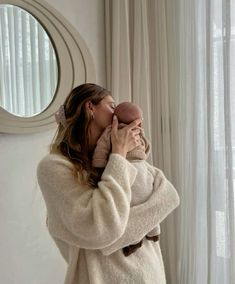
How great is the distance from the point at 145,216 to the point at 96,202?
15cm

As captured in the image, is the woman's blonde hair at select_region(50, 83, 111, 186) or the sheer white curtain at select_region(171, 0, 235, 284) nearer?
the woman's blonde hair at select_region(50, 83, 111, 186)

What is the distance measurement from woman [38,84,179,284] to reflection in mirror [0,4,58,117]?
44cm

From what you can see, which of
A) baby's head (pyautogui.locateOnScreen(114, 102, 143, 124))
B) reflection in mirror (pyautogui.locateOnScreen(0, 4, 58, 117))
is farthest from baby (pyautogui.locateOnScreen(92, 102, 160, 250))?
reflection in mirror (pyautogui.locateOnScreen(0, 4, 58, 117))

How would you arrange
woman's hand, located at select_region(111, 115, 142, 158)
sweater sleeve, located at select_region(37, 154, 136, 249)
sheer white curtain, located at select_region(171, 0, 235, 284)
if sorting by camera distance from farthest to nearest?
sheer white curtain, located at select_region(171, 0, 235, 284), woman's hand, located at select_region(111, 115, 142, 158), sweater sleeve, located at select_region(37, 154, 136, 249)

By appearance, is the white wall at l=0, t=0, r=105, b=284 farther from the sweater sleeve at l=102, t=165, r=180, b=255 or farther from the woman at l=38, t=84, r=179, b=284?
the sweater sleeve at l=102, t=165, r=180, b=255

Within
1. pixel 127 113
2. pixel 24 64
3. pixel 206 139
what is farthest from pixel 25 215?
pixel 206 139

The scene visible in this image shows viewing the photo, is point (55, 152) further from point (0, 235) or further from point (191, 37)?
point (191, 37)

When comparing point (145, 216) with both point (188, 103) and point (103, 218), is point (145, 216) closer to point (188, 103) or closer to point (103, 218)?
point (103, 218)

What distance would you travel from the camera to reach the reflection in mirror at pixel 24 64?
140 centimetres

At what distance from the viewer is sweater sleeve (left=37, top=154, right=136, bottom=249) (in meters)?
0.90

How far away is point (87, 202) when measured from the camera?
94 cm

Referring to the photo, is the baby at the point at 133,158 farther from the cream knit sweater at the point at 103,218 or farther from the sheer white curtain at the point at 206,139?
the sheer white curtain at the point at 206,139

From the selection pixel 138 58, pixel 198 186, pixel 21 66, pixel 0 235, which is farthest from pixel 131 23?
pixel 0 235

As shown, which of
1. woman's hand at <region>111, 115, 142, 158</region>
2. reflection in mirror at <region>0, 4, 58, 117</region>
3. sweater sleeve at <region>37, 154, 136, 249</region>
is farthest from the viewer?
reflection in mirror at <region>0, 4, 58, 117</region>
